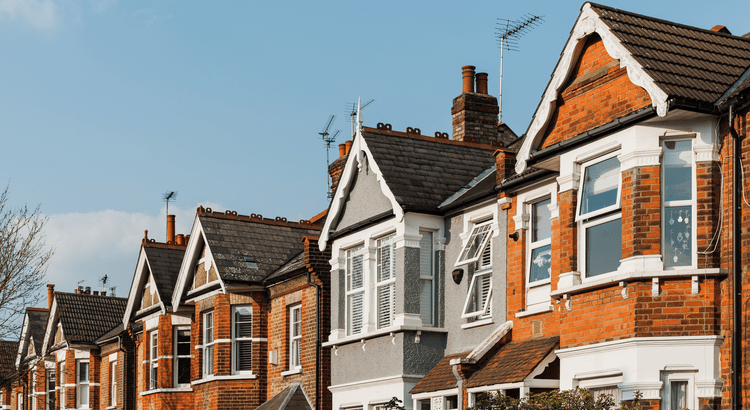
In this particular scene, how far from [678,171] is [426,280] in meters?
7.11

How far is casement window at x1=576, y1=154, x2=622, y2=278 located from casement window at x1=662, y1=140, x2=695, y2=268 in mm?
682

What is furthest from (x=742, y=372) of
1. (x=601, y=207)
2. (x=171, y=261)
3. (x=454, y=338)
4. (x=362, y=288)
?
(x=171, y=261)

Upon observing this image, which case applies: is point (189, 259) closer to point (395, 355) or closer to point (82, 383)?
point (395, 355)

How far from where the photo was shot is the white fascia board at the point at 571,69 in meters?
13.2

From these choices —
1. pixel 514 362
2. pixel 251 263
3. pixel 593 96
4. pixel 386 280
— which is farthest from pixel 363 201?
pixel 593 96

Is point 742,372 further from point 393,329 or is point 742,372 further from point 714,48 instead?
point 393,329

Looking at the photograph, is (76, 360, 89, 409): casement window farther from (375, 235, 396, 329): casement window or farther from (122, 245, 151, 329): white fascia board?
(375, 235, 396, 329): casement window

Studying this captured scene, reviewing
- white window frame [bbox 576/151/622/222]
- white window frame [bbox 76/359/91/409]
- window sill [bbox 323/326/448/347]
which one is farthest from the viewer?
white window frame [bbox 76/359/91/409]

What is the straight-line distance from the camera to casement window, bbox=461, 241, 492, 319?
18.7m

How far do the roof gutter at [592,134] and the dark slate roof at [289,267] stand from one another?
364 inches

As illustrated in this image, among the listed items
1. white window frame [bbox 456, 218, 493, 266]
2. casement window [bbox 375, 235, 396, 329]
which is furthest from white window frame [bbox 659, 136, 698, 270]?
casement window [bbox 375, 235, 396, 329]

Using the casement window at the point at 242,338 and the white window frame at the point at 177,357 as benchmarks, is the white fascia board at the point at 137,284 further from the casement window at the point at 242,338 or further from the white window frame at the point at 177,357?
the casement window at the point at 242,338

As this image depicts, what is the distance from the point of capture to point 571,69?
1529 centimetres

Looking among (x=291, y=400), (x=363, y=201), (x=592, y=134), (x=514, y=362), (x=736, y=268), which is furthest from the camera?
(x=291, y=400)
